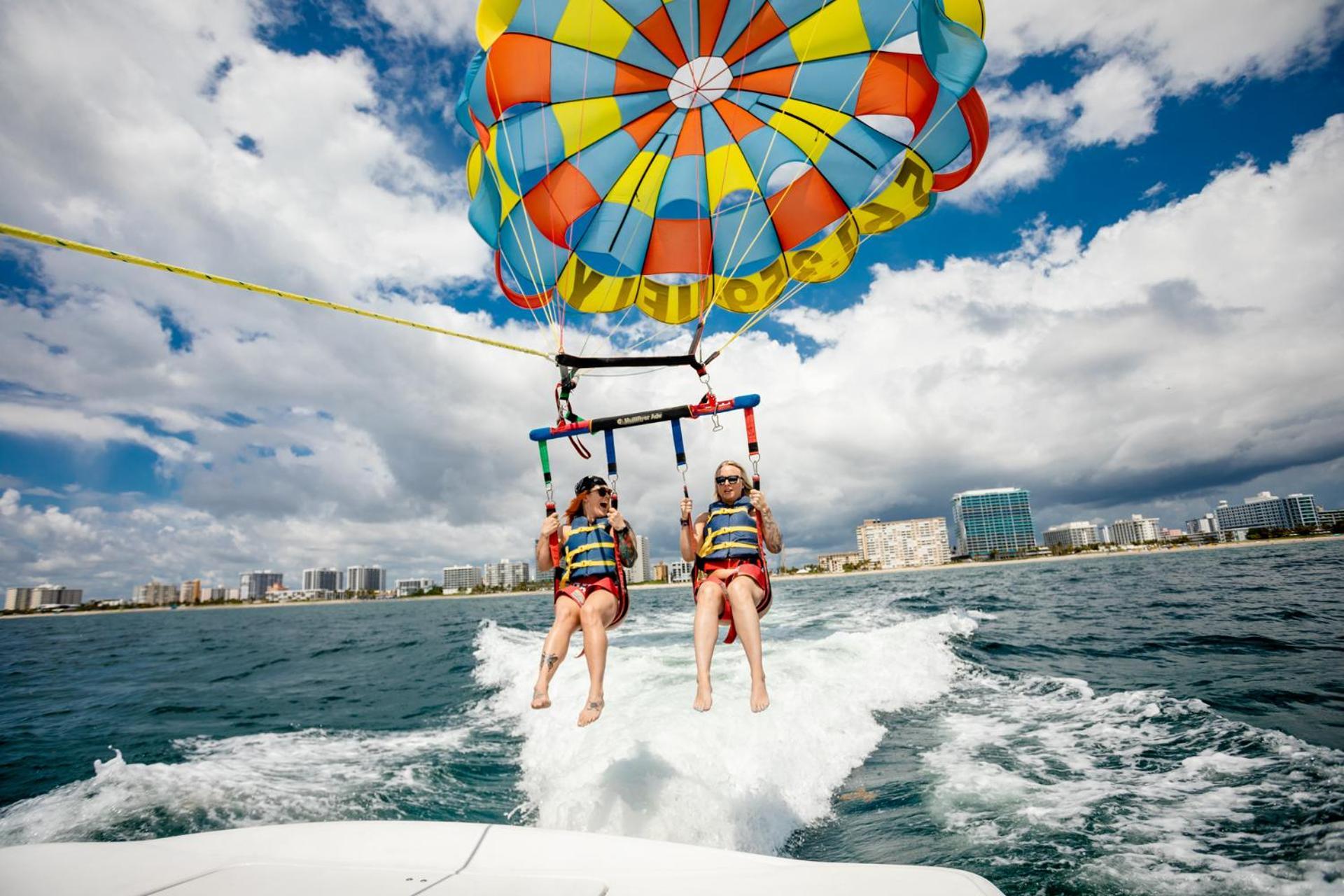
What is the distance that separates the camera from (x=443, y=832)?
298 cm

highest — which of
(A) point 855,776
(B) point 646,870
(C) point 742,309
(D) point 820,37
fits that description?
(D) point 820,37

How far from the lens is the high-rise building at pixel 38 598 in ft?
464

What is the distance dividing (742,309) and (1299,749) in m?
7.25

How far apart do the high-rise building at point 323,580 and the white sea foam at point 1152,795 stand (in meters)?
201

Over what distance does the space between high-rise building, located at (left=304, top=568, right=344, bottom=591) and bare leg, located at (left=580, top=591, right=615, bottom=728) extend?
20093 centimetres

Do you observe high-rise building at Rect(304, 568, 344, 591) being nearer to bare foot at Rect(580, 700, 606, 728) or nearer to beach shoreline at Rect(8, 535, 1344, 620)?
beach shoreline at Rect(8, 535, 1344, 620)

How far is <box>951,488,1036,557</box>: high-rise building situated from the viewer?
514ft

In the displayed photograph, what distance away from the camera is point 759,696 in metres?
4.71

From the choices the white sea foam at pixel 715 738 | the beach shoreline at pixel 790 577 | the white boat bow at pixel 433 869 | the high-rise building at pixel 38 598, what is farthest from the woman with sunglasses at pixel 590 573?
the high-rise building at pixel 38 598

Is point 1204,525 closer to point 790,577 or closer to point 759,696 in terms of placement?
point 790,577

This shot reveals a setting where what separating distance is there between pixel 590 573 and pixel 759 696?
170 cm

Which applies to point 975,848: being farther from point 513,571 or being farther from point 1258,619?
point 513,571

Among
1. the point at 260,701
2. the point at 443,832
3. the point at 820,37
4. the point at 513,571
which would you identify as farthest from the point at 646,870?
the point at 513,571

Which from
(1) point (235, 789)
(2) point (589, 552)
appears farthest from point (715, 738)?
(1) point (235, 789)
